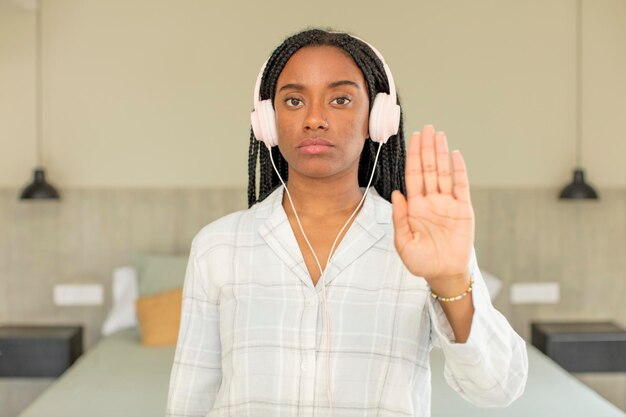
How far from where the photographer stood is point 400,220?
110 centimetres

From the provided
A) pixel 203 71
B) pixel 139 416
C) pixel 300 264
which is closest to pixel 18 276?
pixel 203 71

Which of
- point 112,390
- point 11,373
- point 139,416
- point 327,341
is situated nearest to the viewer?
point 327,341

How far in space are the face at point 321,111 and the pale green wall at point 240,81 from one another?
249 cm

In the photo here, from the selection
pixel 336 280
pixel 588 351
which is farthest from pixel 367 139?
pixel 588 351

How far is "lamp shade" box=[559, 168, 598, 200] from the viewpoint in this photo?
12.0 feet

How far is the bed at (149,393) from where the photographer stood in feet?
8.00

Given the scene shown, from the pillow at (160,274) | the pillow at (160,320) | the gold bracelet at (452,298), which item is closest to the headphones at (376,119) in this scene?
the gold bracelet at (452,298)

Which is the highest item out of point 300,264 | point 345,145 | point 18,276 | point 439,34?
point 439,34

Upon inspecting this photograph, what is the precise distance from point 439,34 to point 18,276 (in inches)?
95.5

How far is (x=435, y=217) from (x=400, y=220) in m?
0.05

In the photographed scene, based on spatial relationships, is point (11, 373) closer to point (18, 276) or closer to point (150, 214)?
point (18, 276)

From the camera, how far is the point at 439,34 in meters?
3.82

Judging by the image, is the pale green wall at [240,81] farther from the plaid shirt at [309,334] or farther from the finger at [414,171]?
the finger at [414,171]

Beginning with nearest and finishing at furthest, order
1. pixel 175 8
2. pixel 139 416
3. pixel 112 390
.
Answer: pixel 139 416, pixel 112 390, pixel 175 8
